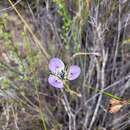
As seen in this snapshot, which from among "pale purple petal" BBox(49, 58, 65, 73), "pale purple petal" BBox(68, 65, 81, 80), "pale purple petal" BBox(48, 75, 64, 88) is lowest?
"pale purple petal" BBox(48, 75, 64, 88)

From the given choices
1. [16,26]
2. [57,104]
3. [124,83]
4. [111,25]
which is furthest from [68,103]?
[16,26]

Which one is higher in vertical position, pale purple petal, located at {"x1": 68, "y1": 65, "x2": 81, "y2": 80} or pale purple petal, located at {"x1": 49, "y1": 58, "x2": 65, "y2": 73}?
pale purple petal, located at {"x1": 49, "y1": 58, "x2": 65, "y2": 73}

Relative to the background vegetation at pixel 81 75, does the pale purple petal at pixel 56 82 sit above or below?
below

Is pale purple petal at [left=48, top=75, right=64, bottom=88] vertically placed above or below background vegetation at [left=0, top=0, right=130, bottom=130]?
below

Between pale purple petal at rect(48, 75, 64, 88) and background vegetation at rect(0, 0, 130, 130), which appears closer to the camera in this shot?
pale purple petal at rect(48, 75, 64, 88)

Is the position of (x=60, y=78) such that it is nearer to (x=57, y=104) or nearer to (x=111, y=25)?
(x=57, y=104)

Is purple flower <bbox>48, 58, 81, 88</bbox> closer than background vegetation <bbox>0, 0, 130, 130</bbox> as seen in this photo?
Yes

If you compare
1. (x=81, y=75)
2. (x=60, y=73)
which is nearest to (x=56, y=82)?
(x=60, y=73)
